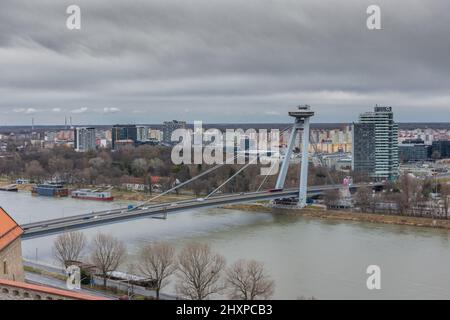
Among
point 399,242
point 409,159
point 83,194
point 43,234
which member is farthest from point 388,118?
point 43,234

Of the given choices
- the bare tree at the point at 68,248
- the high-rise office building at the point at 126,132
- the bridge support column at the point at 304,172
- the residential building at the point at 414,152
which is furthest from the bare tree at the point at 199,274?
the high-rise office building at the point at 126,132

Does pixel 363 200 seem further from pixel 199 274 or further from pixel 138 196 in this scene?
pixel 199 274

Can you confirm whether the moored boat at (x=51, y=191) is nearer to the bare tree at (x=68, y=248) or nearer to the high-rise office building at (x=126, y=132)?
the bare tree at (x=68, y=248)

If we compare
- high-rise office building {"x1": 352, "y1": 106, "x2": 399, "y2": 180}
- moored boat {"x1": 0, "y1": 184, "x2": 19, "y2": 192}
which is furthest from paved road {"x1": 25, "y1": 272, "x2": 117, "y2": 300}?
high-rise office building {"x1": 352, "y1": 106, "x2": 399, "y2": 180}

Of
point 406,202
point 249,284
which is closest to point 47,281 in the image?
point 249,284
